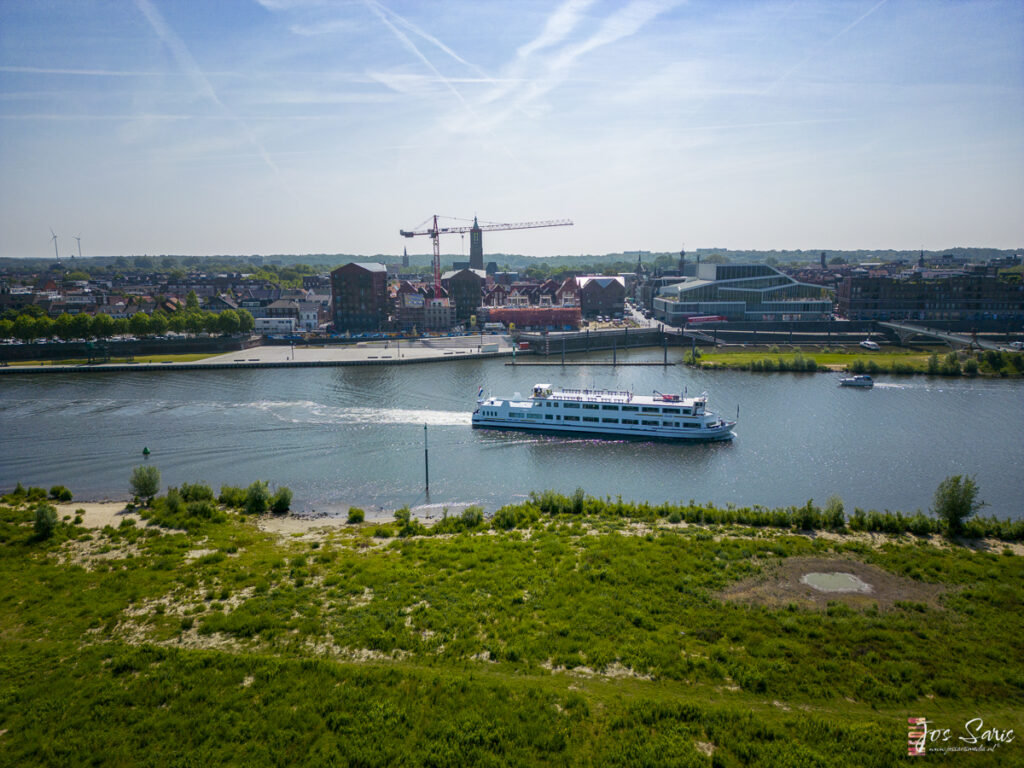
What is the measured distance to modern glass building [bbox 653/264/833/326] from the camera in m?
81.2

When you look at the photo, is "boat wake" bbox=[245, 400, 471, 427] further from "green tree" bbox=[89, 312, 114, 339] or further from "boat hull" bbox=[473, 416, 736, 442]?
"green tree" bbox=[89, 312, 114, 339]

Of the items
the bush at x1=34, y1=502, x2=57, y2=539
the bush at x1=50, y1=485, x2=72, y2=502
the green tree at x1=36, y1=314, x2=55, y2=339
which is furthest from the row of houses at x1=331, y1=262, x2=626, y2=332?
the bush at x1=34, y1=502, x2=57, y2=539

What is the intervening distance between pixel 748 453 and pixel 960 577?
15372 millimetres

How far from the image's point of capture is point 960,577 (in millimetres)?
17844

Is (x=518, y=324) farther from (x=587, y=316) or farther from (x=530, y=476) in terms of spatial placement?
(x=530, y=476)

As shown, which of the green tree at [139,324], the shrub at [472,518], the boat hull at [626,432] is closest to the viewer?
the shrub at [472,518]

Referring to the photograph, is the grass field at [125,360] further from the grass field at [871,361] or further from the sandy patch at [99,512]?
the grass field at [871,361]

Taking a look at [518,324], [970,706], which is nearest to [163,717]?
[970,706]

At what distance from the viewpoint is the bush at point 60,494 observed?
26781 mm

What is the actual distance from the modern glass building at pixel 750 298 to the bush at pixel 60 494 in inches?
2795

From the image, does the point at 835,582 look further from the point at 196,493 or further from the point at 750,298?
the point at 750,298

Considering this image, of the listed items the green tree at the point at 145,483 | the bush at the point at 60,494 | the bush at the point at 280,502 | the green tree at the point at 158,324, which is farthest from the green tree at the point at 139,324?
the bush at the point at 280,502

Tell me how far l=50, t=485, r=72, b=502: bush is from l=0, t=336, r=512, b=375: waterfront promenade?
33118mm

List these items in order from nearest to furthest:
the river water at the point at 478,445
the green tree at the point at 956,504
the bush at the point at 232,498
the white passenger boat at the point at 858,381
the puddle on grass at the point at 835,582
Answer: the puddle on grass at the point at 835,582 < the green tree at the point at 956,504 < the bush at the point at 232,498 < the river water at the point at 478,445 < the white passenger boat at the point at 858,381
